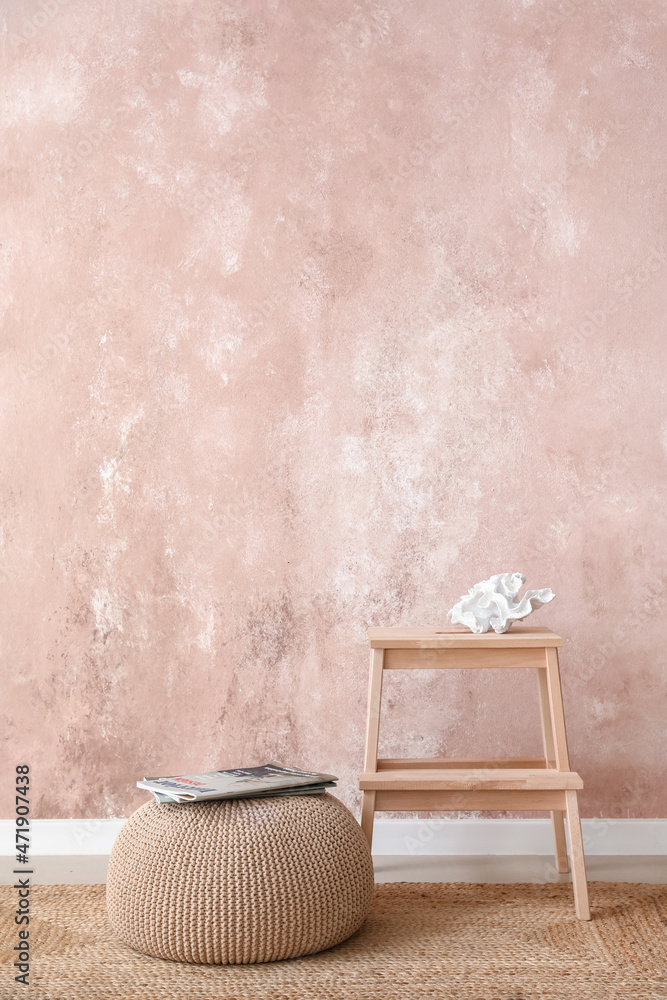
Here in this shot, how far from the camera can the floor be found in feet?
6.83

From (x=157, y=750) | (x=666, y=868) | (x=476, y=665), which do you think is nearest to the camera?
(x=476, y=665)

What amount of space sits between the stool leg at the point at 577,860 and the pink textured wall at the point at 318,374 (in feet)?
1.39

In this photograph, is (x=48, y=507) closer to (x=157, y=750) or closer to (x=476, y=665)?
(x=157, y=750)

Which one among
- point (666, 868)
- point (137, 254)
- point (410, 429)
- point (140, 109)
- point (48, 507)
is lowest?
point (666, 868)

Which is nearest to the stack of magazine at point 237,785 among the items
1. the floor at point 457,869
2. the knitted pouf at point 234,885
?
the knitted pouf at point 234,885

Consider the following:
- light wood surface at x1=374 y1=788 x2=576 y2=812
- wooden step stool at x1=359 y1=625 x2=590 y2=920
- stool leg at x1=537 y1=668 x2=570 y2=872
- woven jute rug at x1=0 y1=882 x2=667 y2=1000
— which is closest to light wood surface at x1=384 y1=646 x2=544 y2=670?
wooden step stool at x1=359 y1=625 x2=590 y2=920

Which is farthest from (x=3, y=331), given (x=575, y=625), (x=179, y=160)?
(x=575, y=625)

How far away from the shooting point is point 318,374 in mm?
2377

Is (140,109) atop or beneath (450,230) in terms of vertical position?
atop

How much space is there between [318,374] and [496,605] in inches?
32.2

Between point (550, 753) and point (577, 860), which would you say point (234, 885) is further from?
point (550, 753)

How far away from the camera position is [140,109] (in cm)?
242

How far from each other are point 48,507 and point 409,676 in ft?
3.57

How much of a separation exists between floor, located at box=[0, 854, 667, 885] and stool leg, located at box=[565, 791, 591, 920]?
9.5 inches
